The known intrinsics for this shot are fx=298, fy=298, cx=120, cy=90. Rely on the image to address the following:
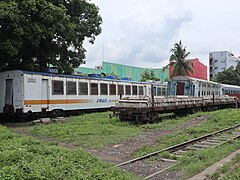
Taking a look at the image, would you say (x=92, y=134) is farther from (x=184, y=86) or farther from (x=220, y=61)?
(x=220, y=61)

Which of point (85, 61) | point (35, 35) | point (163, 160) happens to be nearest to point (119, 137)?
point (163, 160)

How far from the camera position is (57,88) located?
60.3 ft

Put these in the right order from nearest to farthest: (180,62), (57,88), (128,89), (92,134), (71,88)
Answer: (92,134), (57,88), (71,88), (128,89), (180,62)

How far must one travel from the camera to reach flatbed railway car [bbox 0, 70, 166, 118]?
16516 millimetres

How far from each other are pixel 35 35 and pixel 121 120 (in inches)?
273

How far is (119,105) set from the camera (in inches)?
630

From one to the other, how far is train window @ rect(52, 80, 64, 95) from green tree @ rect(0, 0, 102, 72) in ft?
8.38

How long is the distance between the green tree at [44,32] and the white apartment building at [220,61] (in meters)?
78.8

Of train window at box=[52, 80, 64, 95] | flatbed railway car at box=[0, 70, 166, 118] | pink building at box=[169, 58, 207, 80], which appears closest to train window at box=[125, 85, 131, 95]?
flatbed railway car at box=[0, 70, 166, 118]

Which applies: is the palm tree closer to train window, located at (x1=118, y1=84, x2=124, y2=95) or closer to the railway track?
train window, located at (x1=118, y1=84, x2=124, y2=95)

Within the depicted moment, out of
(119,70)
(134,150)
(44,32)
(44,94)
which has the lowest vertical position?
(134,150)

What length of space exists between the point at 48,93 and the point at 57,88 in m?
0.82

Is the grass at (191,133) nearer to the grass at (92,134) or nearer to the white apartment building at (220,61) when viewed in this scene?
the grass at (92,134)

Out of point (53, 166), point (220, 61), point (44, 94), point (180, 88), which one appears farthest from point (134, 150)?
point (220, 61)
